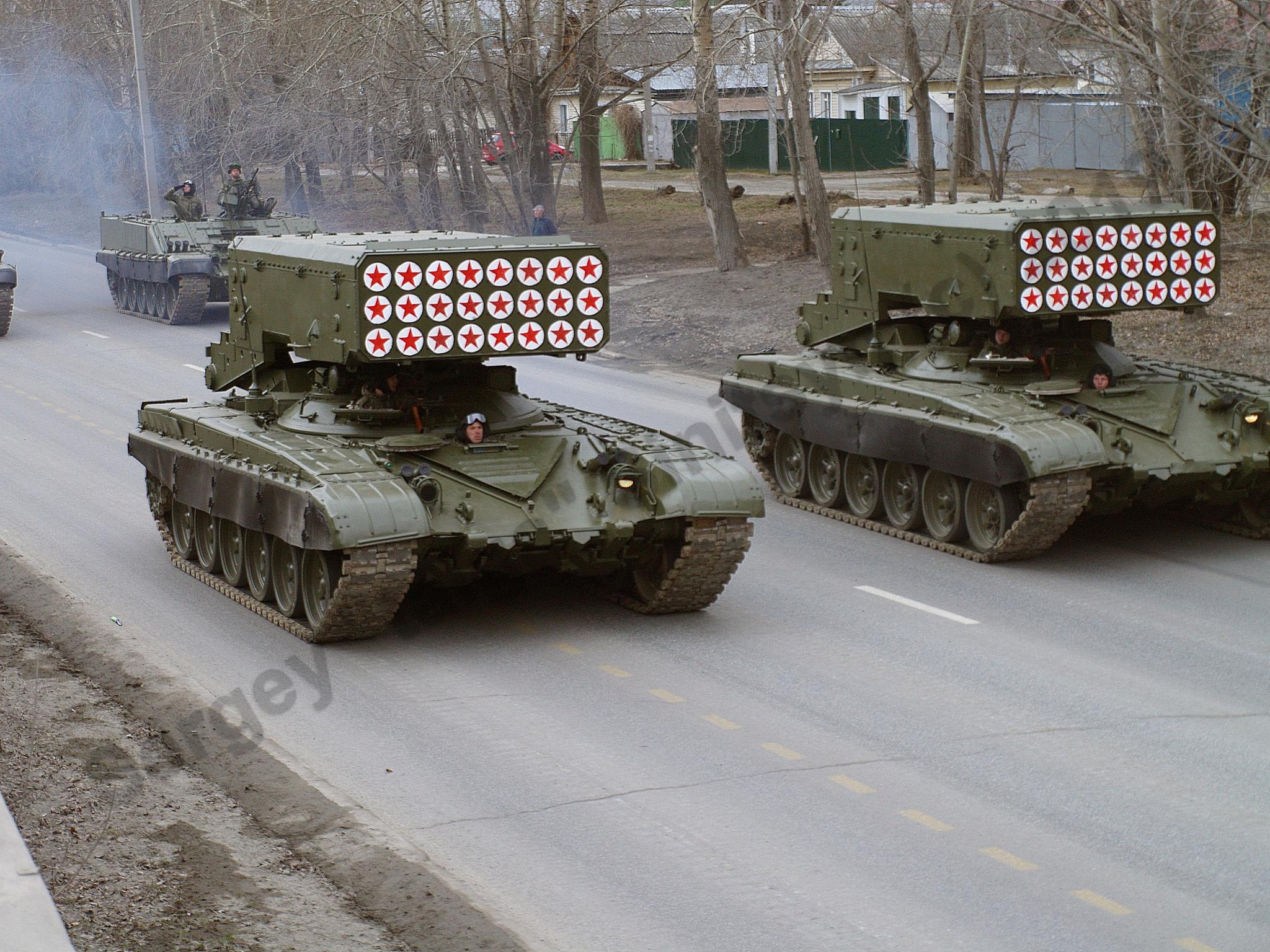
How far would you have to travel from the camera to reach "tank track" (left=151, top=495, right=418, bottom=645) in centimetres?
1065

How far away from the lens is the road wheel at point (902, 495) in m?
14.5

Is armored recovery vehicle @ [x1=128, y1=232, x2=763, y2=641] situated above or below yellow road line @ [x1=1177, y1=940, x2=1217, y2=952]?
above

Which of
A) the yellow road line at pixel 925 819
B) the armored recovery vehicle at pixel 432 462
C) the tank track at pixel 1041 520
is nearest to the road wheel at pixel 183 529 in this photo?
the armored recovery vehicle at pixel 432 462

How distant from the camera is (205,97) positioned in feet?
125

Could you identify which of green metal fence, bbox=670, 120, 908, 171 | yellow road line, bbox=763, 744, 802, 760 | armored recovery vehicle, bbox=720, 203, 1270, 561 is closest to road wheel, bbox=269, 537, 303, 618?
yellow road line, bbox=763, 744, 802, 760

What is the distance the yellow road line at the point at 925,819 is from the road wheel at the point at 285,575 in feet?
15.4

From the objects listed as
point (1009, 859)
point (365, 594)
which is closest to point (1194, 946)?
point (1009, 859)

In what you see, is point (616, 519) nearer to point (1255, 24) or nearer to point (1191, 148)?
point (1255, 24)

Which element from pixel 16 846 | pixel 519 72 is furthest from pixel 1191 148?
pixel 16 846

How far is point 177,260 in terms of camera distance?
94.3 feet

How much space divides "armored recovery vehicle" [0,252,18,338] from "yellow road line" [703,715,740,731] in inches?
802

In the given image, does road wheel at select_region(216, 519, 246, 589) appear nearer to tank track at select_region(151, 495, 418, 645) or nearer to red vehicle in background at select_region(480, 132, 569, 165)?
tank track at select_region(151, 495, 418, 645)

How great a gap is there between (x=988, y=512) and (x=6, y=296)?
60.8 ft

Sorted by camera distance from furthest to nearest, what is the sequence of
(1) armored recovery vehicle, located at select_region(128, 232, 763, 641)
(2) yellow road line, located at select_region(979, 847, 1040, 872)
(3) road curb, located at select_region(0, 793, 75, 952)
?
(1) armored recovery vehicle, located at select_region(128, 232, 763, 641) → (2) yellow road line, located at select_region(979, 847, 1040, 872) → (3) road curb, located at select_region(0, 793, 75, 952)
